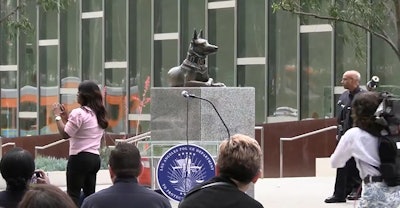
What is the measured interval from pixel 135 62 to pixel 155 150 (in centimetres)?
1887

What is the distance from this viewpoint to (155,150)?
41.5 ft

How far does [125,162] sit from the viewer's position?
21.3ft

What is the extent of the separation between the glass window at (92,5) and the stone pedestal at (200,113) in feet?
65.6

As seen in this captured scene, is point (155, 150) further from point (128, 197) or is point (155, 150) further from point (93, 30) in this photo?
point (93, 30)

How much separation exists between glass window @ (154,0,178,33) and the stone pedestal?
16.8m

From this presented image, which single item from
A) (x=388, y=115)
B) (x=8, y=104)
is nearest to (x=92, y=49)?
(x=8, y=104)

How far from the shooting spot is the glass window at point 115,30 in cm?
3194

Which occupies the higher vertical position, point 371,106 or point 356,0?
point 356,0

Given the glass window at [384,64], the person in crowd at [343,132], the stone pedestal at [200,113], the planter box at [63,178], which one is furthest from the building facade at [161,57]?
the stone pedestal at [200,113]

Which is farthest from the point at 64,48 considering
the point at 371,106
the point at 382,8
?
the point at 371,106

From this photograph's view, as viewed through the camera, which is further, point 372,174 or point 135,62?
point 135,62

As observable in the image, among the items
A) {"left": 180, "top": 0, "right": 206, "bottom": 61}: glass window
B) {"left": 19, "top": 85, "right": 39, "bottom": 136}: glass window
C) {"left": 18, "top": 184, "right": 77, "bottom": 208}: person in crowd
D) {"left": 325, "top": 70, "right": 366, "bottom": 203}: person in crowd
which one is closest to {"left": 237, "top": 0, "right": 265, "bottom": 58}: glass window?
{"left": 180, "top": 0, "right": 206, "bottom": 61}: glass window

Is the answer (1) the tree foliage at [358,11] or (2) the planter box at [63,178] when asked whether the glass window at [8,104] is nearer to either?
(2) the planter box at [63,178]

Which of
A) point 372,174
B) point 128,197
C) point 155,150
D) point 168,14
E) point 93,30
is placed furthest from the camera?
point 93,30
